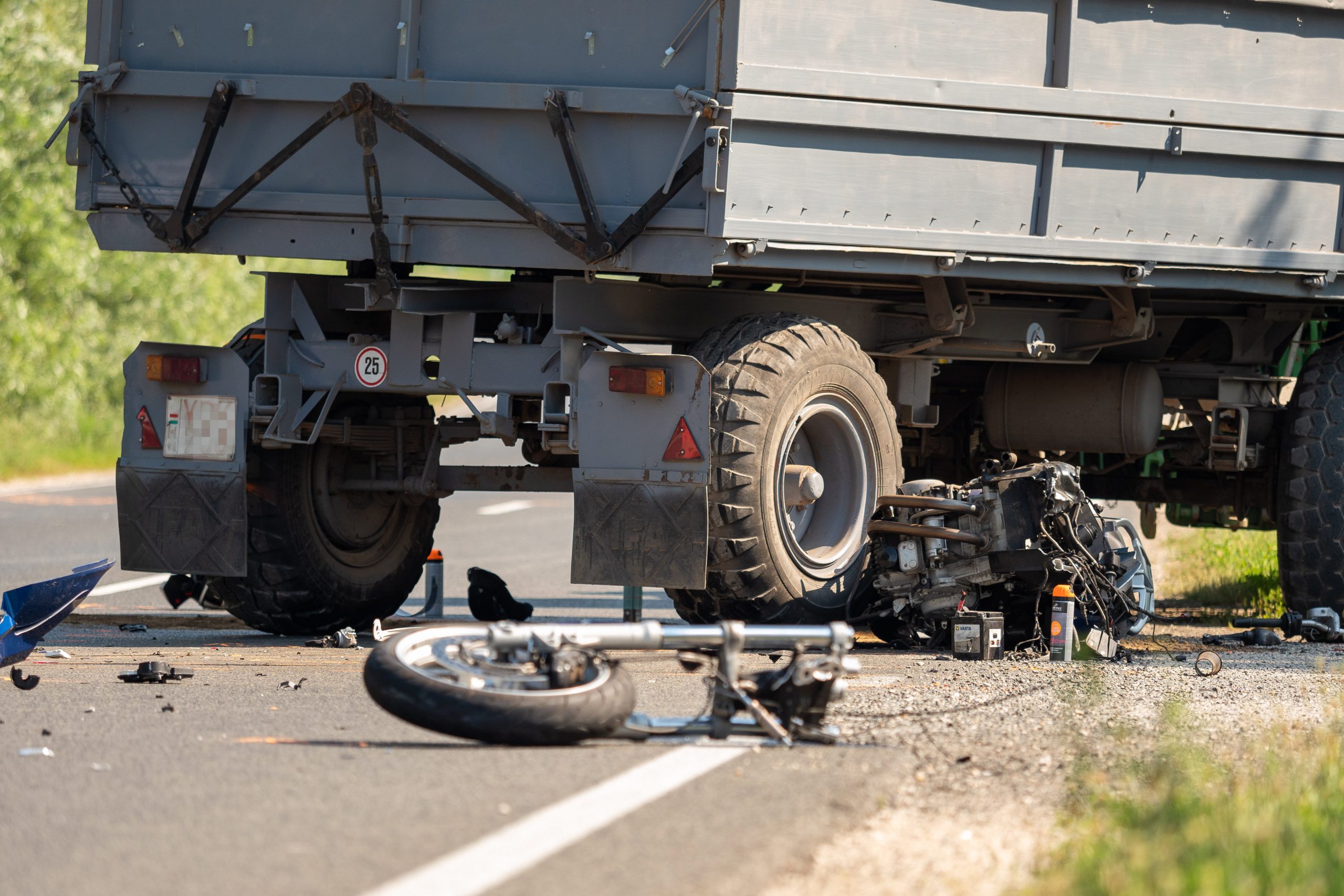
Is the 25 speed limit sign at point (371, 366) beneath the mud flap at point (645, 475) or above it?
above

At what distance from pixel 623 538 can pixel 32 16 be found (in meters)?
22.1

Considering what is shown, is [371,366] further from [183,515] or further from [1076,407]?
[1076,407]

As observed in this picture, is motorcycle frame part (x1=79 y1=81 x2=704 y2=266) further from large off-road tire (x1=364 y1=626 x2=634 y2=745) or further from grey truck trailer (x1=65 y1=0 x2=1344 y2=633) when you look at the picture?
large off-road tire (x1=364 y1=626 x2=634 y2=745)

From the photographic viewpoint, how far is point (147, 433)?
27.3 feet

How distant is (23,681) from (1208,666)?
15.5 ft

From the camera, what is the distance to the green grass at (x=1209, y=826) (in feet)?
11.5

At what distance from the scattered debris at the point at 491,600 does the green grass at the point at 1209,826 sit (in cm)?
507

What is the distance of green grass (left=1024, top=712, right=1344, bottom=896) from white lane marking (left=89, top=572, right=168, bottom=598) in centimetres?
869

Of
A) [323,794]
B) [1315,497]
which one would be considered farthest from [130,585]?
[323,794]

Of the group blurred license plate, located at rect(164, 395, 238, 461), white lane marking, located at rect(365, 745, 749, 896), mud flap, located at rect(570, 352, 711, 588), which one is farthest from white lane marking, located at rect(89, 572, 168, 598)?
white lane marking, located at rect(365, 745, 749, 896)

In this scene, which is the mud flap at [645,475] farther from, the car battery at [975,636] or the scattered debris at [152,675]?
the scattered debris at [152,675]

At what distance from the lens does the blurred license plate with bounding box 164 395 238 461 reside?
27.2 feet

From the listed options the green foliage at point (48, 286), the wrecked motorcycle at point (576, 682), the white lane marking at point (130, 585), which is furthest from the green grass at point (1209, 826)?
the green foliage at point (48, 286)

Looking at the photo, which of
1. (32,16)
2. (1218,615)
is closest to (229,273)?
(32,16)
